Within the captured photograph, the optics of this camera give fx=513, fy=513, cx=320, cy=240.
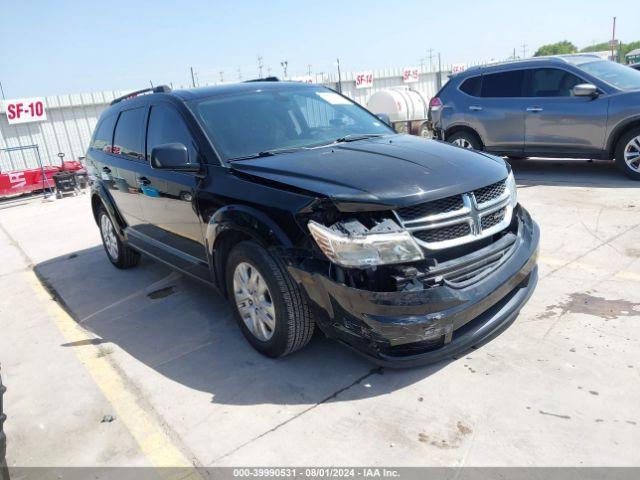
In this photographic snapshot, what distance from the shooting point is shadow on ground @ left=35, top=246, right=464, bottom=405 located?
3.15 meters

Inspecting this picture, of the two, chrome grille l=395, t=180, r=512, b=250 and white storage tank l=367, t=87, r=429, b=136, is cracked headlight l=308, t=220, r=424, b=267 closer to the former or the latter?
chrome grille l=395, t=180, r=512, b=250

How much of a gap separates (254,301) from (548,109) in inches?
253

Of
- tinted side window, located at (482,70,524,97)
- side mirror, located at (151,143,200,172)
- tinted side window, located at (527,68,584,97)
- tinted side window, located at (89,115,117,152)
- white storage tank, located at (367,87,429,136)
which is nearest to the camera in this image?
side mirror, located at (151,143,200,172)

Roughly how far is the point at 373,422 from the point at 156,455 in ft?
3.82

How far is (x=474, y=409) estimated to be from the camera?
2768 millimetres

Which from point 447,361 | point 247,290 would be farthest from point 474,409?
point 247,290

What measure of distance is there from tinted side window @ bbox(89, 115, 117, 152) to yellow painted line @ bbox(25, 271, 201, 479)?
2005 mm

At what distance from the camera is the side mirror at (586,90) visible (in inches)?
287

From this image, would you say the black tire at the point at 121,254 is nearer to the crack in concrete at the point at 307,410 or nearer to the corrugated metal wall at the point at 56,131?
the crack in concrete at the point at 307,410

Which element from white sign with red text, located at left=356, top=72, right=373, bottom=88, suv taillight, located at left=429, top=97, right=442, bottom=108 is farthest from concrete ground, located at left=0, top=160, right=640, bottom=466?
white sign with red text, located at left=356, top=72, right=373, bottom=88

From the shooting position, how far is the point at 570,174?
8250 mm

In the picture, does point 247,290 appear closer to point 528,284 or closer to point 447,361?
point 447,361

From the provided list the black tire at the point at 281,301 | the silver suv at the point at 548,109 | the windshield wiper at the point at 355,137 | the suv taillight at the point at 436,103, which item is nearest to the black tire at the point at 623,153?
the silver suv at the point at 548,109

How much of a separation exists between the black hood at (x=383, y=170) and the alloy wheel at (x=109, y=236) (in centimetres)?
308
